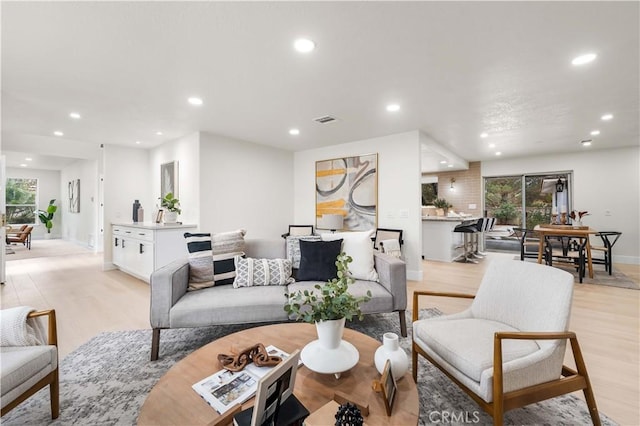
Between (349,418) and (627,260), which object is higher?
(349,418)

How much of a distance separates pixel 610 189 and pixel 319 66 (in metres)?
7.26

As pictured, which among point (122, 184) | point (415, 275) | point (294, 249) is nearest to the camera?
point (294, 249)

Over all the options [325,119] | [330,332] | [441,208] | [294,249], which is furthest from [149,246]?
[441,208]

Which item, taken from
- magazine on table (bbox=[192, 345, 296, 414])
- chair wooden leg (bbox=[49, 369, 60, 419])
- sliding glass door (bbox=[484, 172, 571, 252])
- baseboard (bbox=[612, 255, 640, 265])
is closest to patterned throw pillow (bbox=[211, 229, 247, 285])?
chair wooden leg (bbox=[49, 369, 60, 419])

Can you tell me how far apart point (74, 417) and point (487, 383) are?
7.08 feet

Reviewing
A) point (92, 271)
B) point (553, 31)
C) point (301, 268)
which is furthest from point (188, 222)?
point (553, 31)

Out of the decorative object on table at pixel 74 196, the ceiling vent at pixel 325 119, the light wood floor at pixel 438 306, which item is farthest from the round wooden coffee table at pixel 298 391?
the decorative object on table at pixel 74 196

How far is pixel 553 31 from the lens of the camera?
2.00 metres

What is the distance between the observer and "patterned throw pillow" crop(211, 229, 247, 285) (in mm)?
2588

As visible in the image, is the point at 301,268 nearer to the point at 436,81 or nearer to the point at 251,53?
the point at 251,53

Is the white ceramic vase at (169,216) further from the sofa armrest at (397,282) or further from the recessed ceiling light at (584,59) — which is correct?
A: the recessed ceiling light at (584,59)

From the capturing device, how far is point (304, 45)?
2.16 metres

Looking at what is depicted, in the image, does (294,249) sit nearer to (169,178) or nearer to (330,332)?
(330,332)

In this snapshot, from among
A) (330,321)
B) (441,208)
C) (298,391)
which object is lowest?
(298,391)
